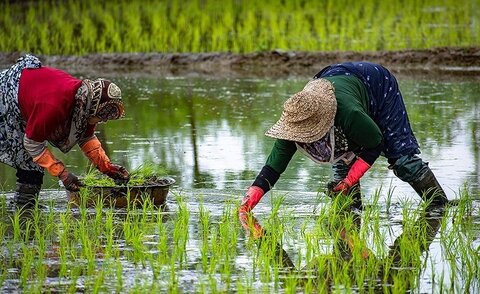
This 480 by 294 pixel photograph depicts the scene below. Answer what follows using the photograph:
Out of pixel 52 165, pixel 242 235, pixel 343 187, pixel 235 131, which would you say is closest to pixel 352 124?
pixel 343 187

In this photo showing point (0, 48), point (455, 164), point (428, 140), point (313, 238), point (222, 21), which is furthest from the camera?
point (222, 21)

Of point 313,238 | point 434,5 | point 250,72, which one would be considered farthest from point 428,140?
point 434,5

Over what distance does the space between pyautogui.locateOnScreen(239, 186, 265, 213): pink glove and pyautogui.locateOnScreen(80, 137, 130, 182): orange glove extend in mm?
934

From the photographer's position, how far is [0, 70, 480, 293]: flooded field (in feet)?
17.5

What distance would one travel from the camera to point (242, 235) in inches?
247

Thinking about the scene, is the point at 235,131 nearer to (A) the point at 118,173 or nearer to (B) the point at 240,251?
(A) the point at 118,173

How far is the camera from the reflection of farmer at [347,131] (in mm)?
6207

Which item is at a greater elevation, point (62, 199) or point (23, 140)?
point (23, 140)

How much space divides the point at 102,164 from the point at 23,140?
0.50 metres

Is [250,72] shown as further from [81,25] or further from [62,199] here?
[62,199]

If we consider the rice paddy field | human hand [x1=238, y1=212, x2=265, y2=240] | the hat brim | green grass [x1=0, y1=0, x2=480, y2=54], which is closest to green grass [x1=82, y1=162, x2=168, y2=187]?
the rice paddy field

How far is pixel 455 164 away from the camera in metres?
8.66

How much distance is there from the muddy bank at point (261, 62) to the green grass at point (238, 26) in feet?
1.10

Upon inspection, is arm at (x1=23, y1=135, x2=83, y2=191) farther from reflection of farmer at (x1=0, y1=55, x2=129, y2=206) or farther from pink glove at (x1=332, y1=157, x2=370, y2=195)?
pink glove at (x1=332, y1=157, x2=370, y2=195)
